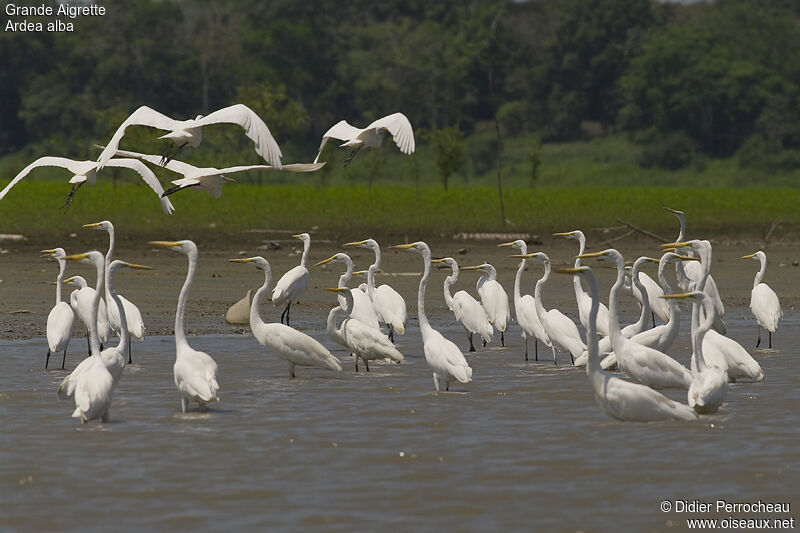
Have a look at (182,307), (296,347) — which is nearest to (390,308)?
(296,347)

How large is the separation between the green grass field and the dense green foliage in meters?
20.8

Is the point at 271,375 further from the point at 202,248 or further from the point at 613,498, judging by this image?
the point at 202,248

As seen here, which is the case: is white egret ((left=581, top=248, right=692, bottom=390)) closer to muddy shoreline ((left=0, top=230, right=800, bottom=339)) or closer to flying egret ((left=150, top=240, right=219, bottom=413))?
flying egret ((left=150, top=240, right=219, bottom=413))

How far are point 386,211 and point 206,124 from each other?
75.1ft

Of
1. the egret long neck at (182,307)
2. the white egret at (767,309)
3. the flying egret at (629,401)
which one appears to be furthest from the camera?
the white egret at (767,309)

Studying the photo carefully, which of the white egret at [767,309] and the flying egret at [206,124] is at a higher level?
the flying egret at [206,124]

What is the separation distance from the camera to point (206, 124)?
11.5 metres

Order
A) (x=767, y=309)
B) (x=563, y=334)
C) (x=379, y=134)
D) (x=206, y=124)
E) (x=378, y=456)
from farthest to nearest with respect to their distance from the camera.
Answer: (x=767, y=309) < (x=563, y=334) < (x=379, y=134) < (x=206, y=124) < (x=378, y=456)

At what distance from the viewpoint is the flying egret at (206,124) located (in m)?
10.9

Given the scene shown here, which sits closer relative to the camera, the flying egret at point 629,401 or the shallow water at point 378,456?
the shallow water at point 378,456

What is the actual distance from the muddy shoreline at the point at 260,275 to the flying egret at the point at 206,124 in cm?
322

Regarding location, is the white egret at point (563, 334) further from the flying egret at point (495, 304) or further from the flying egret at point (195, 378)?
the flying egret at point (195, 378)

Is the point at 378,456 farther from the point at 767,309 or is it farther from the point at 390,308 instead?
the point at 767,309

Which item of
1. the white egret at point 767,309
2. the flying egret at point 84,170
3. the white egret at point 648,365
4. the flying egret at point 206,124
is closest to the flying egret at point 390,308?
the flying egret at point 84,170
